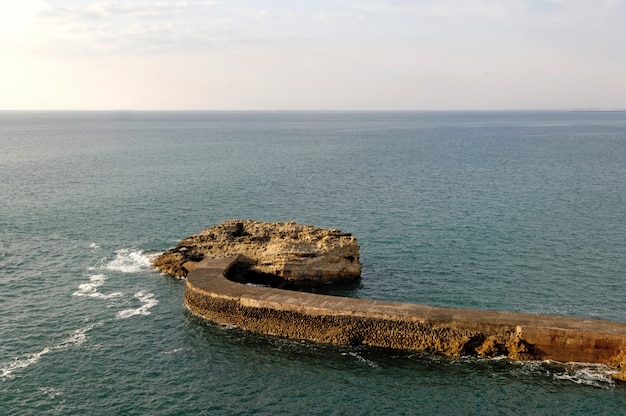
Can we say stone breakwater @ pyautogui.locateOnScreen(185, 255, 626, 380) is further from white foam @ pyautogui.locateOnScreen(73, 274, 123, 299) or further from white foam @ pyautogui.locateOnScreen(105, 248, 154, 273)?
white foam @ pyautogui.locateOnScreen(105, 248, 154, 273)

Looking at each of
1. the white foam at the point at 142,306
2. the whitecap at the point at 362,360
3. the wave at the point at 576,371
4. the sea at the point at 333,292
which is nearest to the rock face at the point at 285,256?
the sea at the point at 333,292

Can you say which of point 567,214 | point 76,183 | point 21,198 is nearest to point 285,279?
point 567,214

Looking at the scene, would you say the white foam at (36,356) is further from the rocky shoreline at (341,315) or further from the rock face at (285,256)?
the rock face at (285,256)

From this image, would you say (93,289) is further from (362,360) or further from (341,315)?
(362,360)

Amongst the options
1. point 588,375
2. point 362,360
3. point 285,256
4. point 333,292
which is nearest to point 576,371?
point 588,375

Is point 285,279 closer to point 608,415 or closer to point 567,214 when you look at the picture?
point 608,415

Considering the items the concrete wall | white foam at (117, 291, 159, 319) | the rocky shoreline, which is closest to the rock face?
the rocky shoreline
